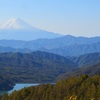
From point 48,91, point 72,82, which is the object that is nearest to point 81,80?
point 72,82

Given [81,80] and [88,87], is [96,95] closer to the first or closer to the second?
[88,87]

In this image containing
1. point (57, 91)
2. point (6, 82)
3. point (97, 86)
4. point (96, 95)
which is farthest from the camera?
point (6, 82)

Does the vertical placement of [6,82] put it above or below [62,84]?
below

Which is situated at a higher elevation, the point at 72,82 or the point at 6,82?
the point at 72,82

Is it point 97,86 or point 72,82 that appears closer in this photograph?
point 97,86

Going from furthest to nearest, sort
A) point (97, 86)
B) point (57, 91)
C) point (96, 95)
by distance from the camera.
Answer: point (57, 91) → point (97, 86) → point (96, 95)

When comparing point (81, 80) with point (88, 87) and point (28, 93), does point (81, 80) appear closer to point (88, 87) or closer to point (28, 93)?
point (88, 87)

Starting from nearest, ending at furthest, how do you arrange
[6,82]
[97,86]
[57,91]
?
[97,86] → [57,91] → [6,82]

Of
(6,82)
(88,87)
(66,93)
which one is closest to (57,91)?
(66,93)

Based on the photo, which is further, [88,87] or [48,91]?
[48,91]
